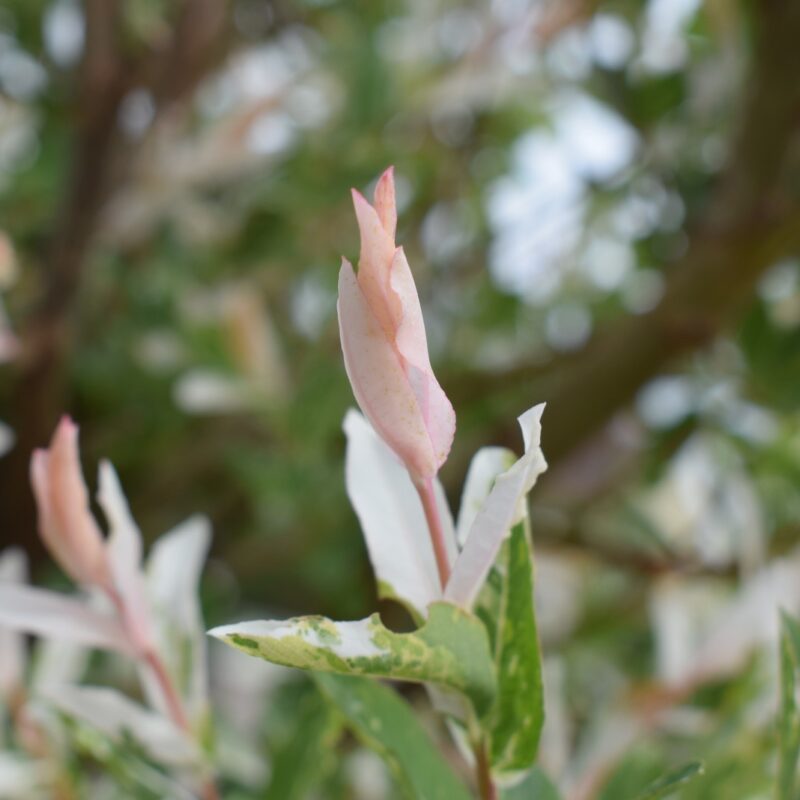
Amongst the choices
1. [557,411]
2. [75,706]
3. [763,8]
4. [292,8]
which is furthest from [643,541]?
[292,8]

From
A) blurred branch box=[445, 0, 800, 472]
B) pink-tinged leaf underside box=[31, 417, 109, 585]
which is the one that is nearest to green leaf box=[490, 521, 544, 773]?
pink-tinged leaf underside box=[31, 417, 109, 585]

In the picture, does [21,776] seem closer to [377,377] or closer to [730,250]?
[377,377]

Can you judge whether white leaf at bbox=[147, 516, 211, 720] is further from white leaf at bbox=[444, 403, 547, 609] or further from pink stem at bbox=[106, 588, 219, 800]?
white leaf at bbox=[444, 403, 547, 609]

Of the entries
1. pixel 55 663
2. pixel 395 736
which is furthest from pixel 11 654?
pixel 395 736

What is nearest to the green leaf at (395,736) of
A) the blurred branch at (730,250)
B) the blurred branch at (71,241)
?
the blurred branch at (730,250)

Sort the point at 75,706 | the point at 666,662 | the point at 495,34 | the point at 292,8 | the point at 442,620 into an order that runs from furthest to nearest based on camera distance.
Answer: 1. the point at 292,8
2. the point at 495,34
3. the point at 666,662
4. the point at 75,706
5. the point at 442,620

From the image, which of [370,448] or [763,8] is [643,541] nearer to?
[763,8]

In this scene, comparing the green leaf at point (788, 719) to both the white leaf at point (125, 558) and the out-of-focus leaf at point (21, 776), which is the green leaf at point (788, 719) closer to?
the white leaf at point (125, 558)
